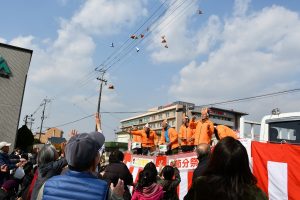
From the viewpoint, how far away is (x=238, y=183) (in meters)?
2.35

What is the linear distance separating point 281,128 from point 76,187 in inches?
207

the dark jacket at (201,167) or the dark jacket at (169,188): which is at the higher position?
the dark jacket at (201,167)

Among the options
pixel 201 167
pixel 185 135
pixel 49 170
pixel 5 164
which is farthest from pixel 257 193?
pixel 185 135

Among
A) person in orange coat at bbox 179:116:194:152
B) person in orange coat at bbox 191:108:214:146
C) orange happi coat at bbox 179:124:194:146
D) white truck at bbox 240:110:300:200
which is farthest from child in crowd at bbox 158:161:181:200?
orange happi coat at bbox 179:124:194:146

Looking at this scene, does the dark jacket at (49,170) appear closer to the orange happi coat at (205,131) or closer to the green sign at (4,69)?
the orange happi coat at (205,131)

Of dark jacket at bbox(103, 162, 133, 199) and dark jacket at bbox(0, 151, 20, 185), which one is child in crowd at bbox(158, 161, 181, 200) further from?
dark jacket at bbox(0, 151, 20, 185)

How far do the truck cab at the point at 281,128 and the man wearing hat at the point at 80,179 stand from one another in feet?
16.1

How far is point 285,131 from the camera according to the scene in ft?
21.3

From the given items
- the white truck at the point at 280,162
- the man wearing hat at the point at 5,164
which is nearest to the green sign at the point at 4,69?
the man wearing hat at the point at 5,164

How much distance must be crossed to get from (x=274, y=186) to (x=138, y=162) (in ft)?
18.2

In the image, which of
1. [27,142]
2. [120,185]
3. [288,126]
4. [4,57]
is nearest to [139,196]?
[120,185]

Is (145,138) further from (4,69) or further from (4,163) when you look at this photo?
(4,69)

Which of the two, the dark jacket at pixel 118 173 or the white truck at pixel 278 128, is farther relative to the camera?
the white truck at pixel 278 128

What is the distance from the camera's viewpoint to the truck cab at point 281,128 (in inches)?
247
